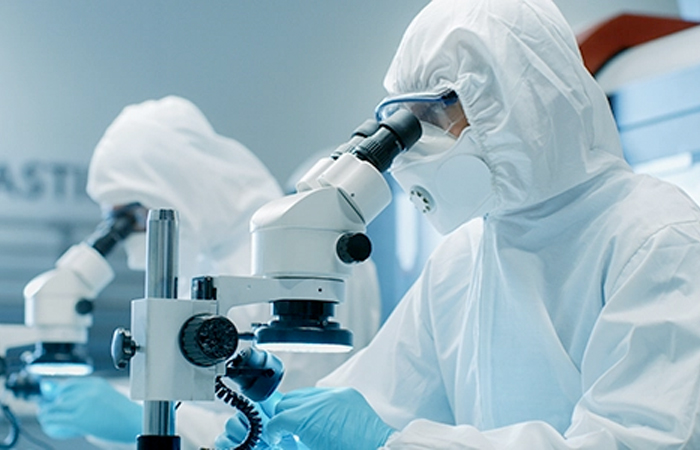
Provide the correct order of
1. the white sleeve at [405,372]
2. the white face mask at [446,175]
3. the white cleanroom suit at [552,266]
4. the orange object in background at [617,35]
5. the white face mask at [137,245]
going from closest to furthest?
1. the white cleanroom suit at [552,266]
2. the white face mask at [446,175]
3. the white sleeve at [405,372]
4. the orange object in background at [617,35]
5. the white face mask at [137,245]

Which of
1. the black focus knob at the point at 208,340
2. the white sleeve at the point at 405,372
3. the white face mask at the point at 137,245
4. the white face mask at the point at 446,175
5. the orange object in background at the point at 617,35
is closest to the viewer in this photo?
the black focus knob at the point at 208,340

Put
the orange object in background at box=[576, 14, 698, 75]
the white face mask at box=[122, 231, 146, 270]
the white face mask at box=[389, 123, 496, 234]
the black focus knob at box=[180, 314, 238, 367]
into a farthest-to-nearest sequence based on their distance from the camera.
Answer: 1. the white face mask at box=[122, 231, 146, 270]
2. the orange object in background at box=[576, 14, 698, 75]
3. the white face mask at box=[389, 123, 496, 234]
4. the black focus knob at box=[180, 314, 238, 367]

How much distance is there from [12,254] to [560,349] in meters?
2.15

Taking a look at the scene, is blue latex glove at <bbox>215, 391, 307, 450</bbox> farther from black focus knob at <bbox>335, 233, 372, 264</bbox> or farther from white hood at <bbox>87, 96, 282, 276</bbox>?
white hood at <bbox>87, 96, 282, 276</bbox>

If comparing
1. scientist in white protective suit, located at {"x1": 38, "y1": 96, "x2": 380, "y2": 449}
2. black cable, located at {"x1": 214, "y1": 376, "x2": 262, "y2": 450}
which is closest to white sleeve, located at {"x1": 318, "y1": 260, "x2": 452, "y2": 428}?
black cable, located at {"x1": 214, "y1": 376, "x2": 262, "y2": 450}

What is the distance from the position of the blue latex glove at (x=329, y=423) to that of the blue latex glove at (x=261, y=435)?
0.01 meters

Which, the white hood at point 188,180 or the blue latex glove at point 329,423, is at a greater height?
the white hood at point 188,180

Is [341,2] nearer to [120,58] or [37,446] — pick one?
[120,58]

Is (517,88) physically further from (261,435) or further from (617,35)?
(617,35)

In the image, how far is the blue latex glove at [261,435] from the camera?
3.75 ft

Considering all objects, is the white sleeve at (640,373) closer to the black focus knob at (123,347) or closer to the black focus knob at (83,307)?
the black focus knob at (123,347)

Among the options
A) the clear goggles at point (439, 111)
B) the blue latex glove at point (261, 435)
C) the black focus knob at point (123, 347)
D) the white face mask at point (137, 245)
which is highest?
the clear goggles at point (439, 111)

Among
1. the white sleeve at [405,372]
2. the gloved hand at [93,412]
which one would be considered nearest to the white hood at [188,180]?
the gloved hand at [93,412]

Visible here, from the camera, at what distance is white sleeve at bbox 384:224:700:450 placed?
1015 millimetres
